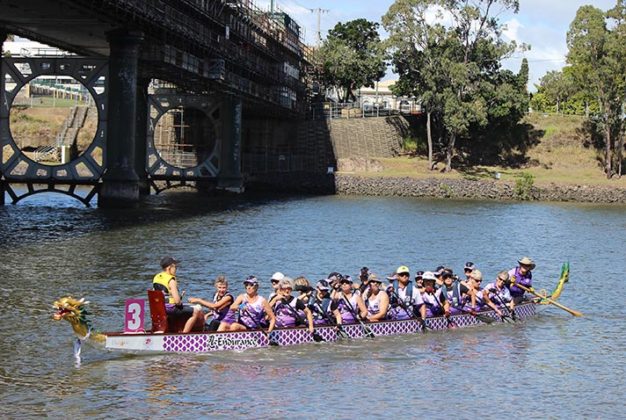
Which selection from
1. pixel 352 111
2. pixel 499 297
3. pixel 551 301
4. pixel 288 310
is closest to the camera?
pixel 288 310

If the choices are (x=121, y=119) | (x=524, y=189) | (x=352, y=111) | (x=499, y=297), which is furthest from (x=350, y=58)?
(x=499, y=297)

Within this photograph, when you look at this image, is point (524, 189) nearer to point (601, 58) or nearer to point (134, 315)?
point (601, 58)

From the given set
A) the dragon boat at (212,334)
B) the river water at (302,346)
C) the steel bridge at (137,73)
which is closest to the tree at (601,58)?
the steel bridge at (137,73)

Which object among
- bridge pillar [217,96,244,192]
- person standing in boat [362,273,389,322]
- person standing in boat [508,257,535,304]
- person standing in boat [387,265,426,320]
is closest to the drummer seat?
person standing in boat [362,273,389,322]

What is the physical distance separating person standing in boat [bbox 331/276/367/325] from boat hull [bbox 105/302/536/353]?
284mm

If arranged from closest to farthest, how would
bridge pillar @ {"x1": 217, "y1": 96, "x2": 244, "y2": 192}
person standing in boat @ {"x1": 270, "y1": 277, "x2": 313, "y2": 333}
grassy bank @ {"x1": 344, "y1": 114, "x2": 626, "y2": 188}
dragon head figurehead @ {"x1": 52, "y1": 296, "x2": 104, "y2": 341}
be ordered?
1. dragon head figurehead @ {"x1": 52, "y1": 296, "x2": 104, "y2": 341}
2. person standing in boat @ {"x1": 270, "y1": 277, "x2": 313, "y2": 333}
3. bridge pillar @ {"x1": 217, "y1": 96, "x2": 244, "y2": 192}
4. grassy bank @ {"x1": 344, "y1": 114, "x2": 626, "y2": 188}

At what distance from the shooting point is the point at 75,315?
20.4 metres

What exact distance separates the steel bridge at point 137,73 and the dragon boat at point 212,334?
32.8 meters

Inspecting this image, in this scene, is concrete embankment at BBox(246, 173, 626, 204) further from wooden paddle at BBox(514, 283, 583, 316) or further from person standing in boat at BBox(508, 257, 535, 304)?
wooden paddle at BBox(514, 283, 583, 316)

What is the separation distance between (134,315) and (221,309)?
8.10 ft

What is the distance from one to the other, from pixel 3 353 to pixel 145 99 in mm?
61058

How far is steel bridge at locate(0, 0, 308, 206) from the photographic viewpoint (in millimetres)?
61094

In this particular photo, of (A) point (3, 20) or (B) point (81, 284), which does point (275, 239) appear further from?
(A) point (3, 20)

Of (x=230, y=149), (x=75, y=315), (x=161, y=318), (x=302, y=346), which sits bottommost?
(x=302, y=346)
